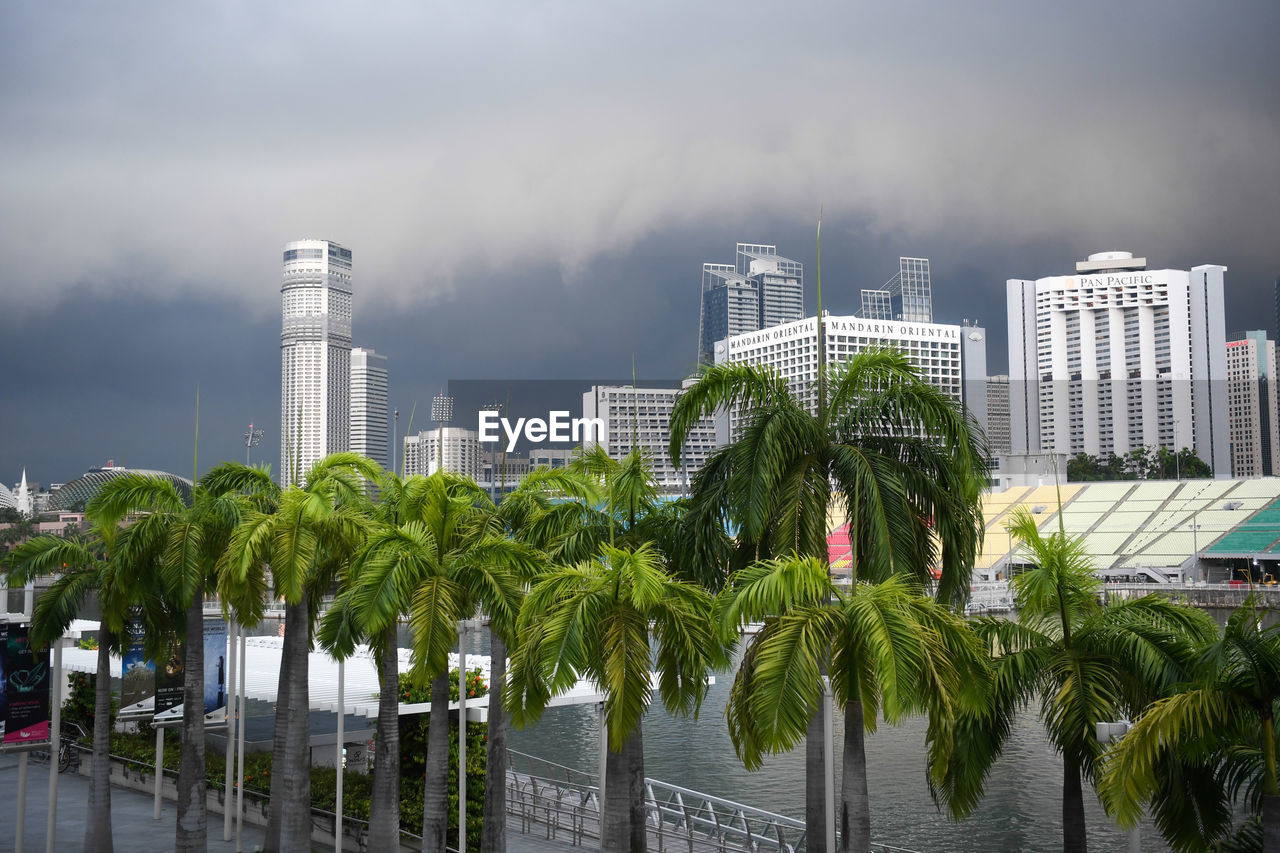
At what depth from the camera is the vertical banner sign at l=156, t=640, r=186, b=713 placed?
19.1m

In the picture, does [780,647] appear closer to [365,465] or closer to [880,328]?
[365,465]

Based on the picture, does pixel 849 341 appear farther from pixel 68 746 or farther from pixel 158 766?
pixel 158 766

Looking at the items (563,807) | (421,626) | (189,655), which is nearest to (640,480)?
(421,626)

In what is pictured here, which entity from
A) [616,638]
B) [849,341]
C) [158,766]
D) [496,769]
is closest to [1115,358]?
[849,341]

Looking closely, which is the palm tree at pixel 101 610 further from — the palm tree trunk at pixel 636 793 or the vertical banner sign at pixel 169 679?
the palm tree trunk at pixel 636 793

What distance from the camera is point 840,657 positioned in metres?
9.83

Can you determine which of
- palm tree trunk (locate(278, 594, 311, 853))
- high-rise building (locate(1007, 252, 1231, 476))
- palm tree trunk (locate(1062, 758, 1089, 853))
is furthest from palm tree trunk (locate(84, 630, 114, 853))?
high-rise building (locate(1007, 252, 1231, 476))

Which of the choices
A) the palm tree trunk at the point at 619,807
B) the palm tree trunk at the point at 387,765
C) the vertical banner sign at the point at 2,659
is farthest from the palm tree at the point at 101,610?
the palm tree trunk at the point at 619,807

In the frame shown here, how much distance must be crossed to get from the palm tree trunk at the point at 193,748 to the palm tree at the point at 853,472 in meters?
9.43

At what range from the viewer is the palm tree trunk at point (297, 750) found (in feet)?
54.5

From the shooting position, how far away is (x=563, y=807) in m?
22.3

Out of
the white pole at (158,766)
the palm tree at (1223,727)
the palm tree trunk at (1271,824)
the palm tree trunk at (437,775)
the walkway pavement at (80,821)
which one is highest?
the palm tree at (1223,727)

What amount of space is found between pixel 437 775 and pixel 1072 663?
860 cm

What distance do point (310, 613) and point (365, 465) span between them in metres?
2.45
